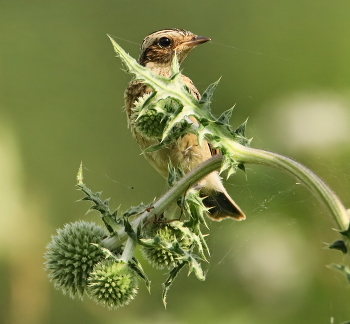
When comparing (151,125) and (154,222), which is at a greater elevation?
(151,125)

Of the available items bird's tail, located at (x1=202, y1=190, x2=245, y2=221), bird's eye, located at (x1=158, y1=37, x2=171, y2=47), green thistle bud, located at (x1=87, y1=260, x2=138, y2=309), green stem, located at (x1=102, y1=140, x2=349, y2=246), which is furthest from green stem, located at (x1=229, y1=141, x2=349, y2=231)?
bird's eye, located at (x1=158, y1=37, x2=171, y2=47)

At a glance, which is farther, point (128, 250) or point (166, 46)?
point (166, 46)

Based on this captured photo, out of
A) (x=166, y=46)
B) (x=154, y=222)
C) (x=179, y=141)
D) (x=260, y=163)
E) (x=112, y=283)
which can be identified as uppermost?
(x=166, y=46)

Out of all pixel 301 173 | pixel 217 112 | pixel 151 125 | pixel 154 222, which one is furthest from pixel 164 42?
pixel 301 173

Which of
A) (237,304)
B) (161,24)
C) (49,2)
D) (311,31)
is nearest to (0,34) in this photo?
(49,2)

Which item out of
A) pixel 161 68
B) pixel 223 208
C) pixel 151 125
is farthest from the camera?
pixel 161 68

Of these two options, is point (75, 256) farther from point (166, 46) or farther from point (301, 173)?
point (166, 46)

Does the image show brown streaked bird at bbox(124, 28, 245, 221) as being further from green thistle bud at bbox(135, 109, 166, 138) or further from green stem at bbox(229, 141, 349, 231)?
green stem at bbox(229, 141, 349, 231)
